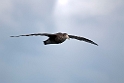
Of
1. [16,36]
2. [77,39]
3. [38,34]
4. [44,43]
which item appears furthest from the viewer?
[77,39]

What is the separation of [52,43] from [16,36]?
9078 mm

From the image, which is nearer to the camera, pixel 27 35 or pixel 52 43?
pixel 27 35

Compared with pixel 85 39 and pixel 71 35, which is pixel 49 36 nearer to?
pixel 71 35

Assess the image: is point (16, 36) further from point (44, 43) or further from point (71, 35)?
point (71, 35)

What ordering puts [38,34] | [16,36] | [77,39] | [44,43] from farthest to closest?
1. [77,39]
2. [44,43]
3. [38,34]
4. [16,36]

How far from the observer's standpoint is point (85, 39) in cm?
5859

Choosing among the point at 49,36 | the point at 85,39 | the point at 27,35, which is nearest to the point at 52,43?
the point at 49,36

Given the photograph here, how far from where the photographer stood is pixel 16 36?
4522 cm

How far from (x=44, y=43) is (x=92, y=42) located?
1251 centimetres

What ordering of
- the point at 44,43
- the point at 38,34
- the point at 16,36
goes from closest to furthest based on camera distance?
1. the point at 16,36
2. the point at 38,34
3. the point at 44,43

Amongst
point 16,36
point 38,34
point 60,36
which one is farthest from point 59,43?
point 16,36

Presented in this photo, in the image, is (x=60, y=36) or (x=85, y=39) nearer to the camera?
(x=60, y=36)

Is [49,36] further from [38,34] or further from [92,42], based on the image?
[92,42]

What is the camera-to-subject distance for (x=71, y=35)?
5650 cm
